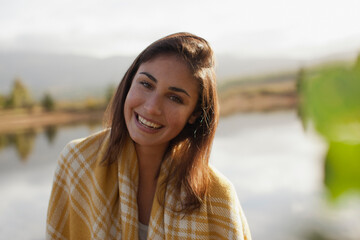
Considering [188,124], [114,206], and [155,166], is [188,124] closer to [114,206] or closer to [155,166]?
[155,166]

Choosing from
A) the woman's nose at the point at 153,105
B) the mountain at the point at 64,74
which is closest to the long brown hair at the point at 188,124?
the woman's nose at the point at 153,105

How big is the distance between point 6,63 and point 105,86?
A: 50.4 inches

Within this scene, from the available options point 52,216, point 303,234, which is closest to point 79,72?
point 52,216

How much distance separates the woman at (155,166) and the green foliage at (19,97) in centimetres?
249

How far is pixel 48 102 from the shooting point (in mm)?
3342

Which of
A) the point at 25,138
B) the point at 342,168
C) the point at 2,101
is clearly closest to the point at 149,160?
the point at 342,168

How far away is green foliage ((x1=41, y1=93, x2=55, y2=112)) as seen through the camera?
330 cm

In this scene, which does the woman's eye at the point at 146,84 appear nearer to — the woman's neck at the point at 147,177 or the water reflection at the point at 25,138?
the woman's neck at the point at 147,177

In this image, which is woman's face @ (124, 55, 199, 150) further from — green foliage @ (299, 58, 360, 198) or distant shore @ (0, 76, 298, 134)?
distant shore @ (0, 76, 298, 134)

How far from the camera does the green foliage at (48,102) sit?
10.8 feet

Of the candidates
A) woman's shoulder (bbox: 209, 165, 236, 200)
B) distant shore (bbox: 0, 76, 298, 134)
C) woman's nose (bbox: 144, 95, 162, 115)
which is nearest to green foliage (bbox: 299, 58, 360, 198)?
woman's nose (bbox: 144, 95, 162, 115)

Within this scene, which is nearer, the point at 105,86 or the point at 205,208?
the point at 205,208

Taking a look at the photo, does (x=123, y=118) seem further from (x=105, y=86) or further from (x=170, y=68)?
(x=105, y=86)

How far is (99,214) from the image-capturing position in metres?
0.87
